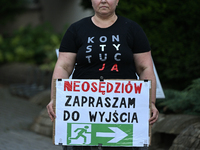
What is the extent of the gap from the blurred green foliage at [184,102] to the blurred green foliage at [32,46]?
5.92 metres

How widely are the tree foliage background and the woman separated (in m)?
3.20

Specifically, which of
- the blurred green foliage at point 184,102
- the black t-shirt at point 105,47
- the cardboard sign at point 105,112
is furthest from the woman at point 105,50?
the blurred green foliage at point 184,102

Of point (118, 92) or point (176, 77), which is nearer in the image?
point (118, 92)

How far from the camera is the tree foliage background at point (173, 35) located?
6.08 m

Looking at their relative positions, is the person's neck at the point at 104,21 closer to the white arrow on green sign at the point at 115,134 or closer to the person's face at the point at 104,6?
the person's face at the point at 104,6

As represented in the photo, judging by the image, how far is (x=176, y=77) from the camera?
6289 mm

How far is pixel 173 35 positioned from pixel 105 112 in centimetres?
375

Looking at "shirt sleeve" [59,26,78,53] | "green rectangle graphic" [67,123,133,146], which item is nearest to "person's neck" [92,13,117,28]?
"shirt sleeve" [59,26,78,53]

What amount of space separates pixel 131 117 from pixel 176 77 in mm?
3553

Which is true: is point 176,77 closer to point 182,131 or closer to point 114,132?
point 182,131

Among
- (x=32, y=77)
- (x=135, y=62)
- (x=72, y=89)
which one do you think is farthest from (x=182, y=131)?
(x=32, y=77)

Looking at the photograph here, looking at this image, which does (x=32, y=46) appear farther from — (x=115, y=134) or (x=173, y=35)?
(x=115, y=134)

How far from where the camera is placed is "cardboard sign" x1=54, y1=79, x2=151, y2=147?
9.40 feet

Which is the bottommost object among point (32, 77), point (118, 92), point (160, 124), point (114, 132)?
point (32, 77)
